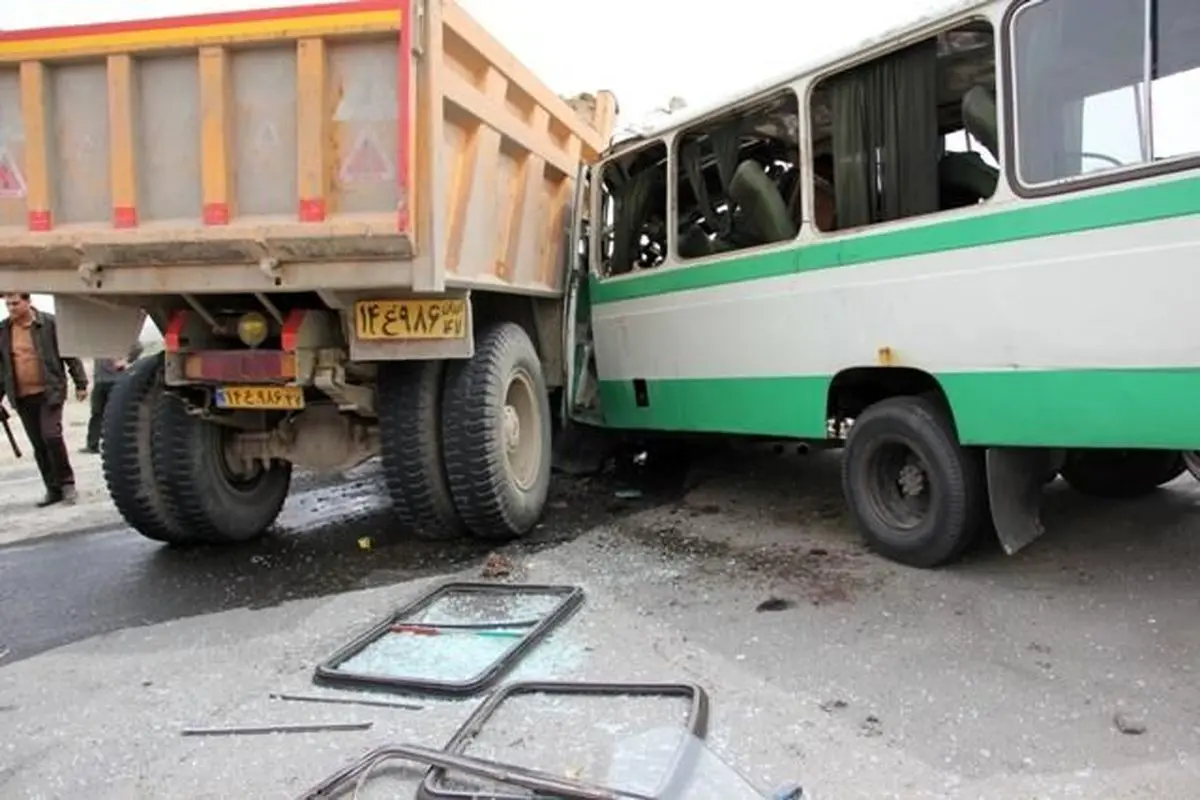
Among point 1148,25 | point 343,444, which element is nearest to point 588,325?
point 343,444

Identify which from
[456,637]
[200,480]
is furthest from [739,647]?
[200,480]

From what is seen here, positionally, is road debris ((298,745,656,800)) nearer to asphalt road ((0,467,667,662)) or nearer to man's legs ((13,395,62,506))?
asphalt road ((0,467,667,662))

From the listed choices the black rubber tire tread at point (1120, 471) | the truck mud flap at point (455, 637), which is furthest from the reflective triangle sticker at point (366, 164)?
the black rubber tire tread at point (1120, 471)

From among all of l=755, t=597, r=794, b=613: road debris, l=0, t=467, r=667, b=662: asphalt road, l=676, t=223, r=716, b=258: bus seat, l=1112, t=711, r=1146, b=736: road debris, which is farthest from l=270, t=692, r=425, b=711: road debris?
l=676, t=223, r=716, b=258: bus seat

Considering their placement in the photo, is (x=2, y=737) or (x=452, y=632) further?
(x=452, y=632)

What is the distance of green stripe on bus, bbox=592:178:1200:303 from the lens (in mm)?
3089

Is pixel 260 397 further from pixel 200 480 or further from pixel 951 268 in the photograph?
pixel 951 268

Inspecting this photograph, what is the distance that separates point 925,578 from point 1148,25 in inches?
90.8

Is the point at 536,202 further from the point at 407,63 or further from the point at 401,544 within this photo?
the point at 401,544

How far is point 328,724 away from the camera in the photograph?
2.84 meters

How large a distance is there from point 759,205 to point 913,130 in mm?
940

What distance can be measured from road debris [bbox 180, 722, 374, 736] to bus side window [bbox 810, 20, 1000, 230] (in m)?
3.05

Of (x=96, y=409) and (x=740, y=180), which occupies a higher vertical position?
(x=740, y=180)

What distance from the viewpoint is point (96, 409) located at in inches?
368
